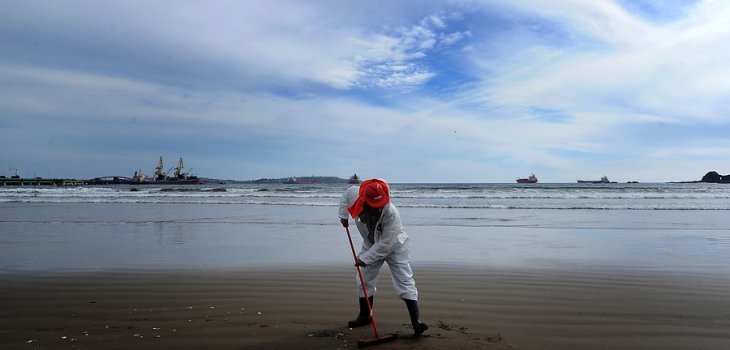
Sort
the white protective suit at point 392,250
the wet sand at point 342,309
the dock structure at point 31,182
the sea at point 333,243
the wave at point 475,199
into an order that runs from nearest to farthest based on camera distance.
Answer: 1. the wet sand at point 342,309
2. the white protective suit at point 392,250
3. the sea at point 333,243
4. the wave at point 475,199
5. the dock structure at point 31,182

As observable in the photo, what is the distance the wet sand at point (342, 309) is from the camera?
4.31 metres

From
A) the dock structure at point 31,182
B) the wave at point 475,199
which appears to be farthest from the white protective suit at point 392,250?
the dock structure at point 31,182

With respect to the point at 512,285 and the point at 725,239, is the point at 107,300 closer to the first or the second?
the point at 512,285

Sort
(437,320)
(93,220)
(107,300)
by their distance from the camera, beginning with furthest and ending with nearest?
(93,220)
(107,300)
(437,320)

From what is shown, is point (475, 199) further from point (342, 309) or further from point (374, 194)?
point (374, 194)

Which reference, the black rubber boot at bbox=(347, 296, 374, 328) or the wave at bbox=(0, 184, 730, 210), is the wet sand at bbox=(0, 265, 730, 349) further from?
the wave at bbox=(0, 184, 730, 210)

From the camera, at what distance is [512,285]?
21.7 ft

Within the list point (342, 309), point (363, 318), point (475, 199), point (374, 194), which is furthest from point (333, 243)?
point (475, 199)

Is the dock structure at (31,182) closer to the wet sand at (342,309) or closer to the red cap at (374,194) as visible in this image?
the wet sand at (342,309)

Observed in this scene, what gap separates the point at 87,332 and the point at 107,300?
4.39 ft

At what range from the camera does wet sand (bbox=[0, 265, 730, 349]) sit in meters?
4.31

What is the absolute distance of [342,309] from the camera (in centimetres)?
→ 545

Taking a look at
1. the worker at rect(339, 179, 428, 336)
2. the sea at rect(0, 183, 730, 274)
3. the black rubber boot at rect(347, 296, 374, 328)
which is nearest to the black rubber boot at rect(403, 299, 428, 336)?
the worker at rect(339, 179, 428, 336)

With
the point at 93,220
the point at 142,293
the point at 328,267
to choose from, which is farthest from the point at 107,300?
the point at 93,220
